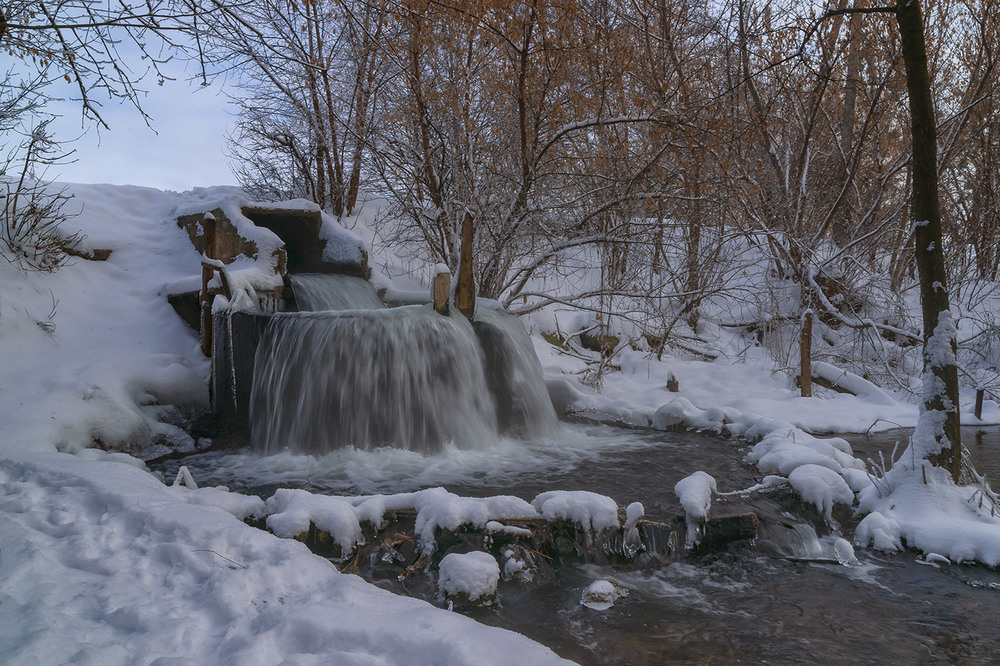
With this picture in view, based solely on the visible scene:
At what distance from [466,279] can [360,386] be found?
5.71 ft

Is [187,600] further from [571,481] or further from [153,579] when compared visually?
[571,481]

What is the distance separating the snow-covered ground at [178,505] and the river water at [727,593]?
0.36 metres

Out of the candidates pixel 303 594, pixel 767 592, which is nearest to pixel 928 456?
pixel 767 592

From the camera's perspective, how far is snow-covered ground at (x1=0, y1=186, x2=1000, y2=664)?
93.4 inches

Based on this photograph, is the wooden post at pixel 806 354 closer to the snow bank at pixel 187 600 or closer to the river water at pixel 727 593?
the river water at pixel 727 593

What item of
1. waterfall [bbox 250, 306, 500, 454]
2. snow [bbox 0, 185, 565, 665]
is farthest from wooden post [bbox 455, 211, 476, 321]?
snow [bbox 0, 185, 565, 665]

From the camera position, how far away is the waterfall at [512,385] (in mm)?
7445

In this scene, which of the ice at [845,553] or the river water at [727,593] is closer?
the river water at [727,593]

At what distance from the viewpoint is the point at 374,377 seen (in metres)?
6.68

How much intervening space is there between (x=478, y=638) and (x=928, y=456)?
3940mm

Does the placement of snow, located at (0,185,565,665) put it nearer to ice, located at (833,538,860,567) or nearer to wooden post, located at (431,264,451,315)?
ice, located at (833,538,860,567)

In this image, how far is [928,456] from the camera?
15.5ft

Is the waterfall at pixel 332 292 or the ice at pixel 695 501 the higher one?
the waterfall at pixel 332 292

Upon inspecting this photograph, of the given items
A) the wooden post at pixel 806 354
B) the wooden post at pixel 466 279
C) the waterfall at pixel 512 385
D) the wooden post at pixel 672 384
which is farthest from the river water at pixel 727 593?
the wooden post at pixel 806 354
